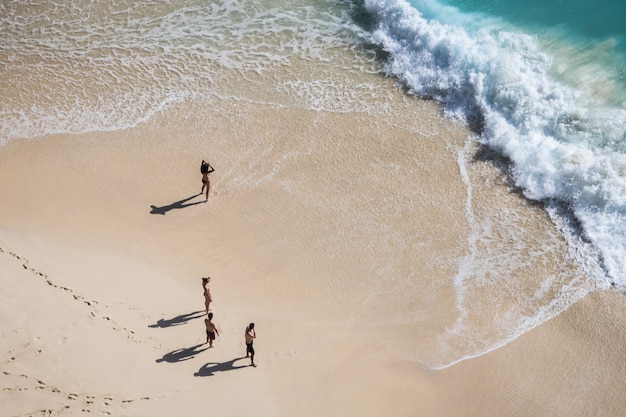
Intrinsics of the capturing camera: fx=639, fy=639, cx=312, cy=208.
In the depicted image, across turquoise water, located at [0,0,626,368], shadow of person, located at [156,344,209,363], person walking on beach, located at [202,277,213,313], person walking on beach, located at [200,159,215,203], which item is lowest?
shadow of person, located at [156,344,209,363]

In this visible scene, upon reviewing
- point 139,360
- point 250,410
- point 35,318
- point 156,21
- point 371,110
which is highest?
point 156,21

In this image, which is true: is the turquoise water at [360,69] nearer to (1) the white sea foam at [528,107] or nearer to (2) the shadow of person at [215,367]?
(1) the white sea foam at [528,107]

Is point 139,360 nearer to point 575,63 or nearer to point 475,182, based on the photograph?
point 475,182

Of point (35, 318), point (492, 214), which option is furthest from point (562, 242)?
point (35, 318)

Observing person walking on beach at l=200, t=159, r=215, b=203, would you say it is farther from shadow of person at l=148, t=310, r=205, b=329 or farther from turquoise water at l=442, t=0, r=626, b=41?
turquoise water at l=442, t=0, r=626, b=41

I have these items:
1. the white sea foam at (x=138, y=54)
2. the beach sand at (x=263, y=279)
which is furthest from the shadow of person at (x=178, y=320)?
the white sea foam at (x=138, y=54)

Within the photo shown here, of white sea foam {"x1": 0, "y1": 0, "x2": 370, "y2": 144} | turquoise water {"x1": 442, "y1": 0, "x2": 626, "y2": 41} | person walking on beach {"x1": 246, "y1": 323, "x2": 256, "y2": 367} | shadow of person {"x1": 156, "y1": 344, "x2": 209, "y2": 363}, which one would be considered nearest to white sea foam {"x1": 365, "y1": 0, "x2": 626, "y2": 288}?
turquoise water {"x1": 442, "y1": 0, "x2": 626, "y2": 41}
